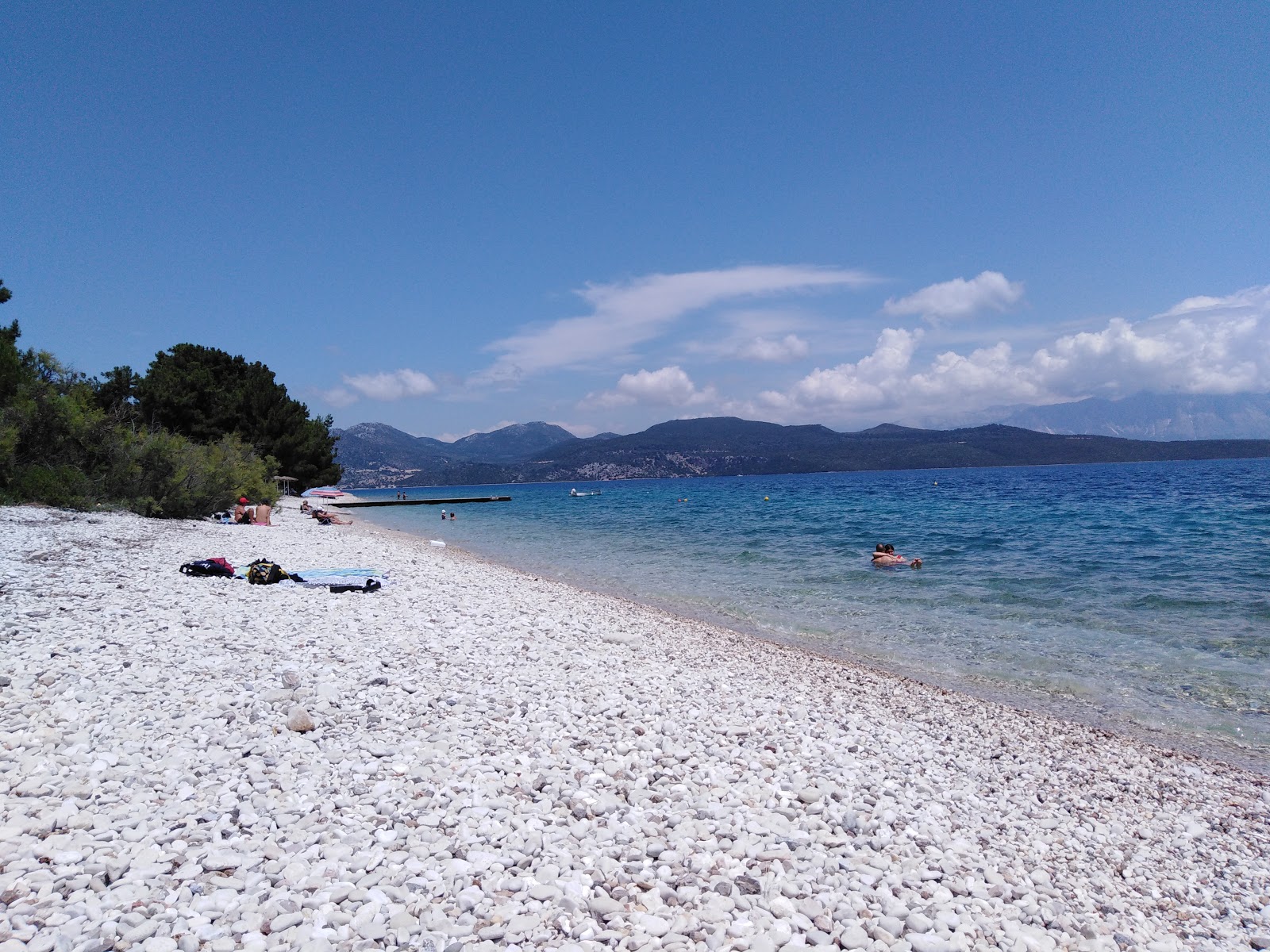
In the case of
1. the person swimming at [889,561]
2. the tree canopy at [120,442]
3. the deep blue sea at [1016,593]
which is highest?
the tree canopy at [120,442]

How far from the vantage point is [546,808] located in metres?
4.61

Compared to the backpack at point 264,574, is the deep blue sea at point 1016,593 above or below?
below

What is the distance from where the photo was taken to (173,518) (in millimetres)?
23953

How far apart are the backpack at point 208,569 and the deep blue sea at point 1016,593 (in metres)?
9.00

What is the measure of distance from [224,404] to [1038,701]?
149 ft

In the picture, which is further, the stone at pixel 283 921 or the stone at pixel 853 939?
the stone at pixel 853 939

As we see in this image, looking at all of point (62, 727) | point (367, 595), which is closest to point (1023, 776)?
point (62, 727)

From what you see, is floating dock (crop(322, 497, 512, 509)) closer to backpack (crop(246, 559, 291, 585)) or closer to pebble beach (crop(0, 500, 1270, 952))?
backpack (crop(246, 559, 291, 585))

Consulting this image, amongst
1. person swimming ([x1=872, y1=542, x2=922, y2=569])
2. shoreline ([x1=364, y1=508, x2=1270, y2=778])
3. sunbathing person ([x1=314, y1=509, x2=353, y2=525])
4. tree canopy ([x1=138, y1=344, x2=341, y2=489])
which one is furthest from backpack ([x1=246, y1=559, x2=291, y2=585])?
tree canopy ([x1=138, y1=344, x2=341, y2=489])

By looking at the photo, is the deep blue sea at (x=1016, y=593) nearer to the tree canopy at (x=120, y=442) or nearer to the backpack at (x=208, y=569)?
the backpack at (x=208, y=569)

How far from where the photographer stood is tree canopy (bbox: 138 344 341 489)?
1542 inches

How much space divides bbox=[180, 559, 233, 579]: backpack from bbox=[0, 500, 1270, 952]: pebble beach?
307 cm

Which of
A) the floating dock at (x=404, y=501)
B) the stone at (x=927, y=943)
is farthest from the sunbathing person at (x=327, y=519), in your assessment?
the stone at (x=927, y=943)

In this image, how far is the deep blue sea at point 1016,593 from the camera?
938 cm
